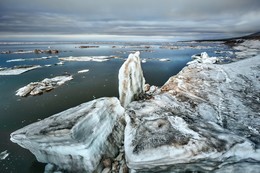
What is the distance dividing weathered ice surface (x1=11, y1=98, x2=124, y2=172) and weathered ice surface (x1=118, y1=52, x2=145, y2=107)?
1.84m

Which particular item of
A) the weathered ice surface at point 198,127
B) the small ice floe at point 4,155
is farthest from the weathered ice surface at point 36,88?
the weathered ice surface at point 198,127

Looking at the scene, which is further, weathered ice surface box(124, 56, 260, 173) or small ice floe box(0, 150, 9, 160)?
small ice floe box(0, 150, 9, 160)

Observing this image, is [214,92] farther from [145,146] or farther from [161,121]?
[145,146]

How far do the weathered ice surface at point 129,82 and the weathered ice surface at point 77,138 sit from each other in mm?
1839

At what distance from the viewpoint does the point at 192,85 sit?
9.33 meters

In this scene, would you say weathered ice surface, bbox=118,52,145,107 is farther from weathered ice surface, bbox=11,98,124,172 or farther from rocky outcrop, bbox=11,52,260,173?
weathered ice surface, bbox=11,98,124,172

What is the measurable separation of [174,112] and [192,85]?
3046mm

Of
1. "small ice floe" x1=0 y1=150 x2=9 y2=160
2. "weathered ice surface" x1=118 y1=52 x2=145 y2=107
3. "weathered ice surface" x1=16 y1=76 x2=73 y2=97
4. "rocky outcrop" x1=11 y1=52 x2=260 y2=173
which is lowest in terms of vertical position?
"small ice floe" x1=0 y1=150 x2=9 y2=160

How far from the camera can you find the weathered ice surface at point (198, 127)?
15.6 feet

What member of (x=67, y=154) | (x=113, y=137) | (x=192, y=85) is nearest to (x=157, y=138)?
(x=113, y=137)

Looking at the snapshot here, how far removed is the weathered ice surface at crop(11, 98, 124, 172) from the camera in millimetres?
5703

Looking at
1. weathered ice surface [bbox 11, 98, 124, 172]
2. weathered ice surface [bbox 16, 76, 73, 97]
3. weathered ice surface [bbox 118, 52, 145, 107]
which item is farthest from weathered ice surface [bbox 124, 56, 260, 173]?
weathered ice surface [bbox 16, 76, 73, 97]

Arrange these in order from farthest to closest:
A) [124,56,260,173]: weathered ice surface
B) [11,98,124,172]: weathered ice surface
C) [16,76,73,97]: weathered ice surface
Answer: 1. [16,76,73,97]: weathered ice surface
2. [11,98,124,172]: weathered ice surface
3. [124,56,260,173]: weathered ice surface

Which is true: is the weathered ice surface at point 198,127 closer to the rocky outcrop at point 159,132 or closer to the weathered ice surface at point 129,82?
the rocky outcrop at point 159,132
